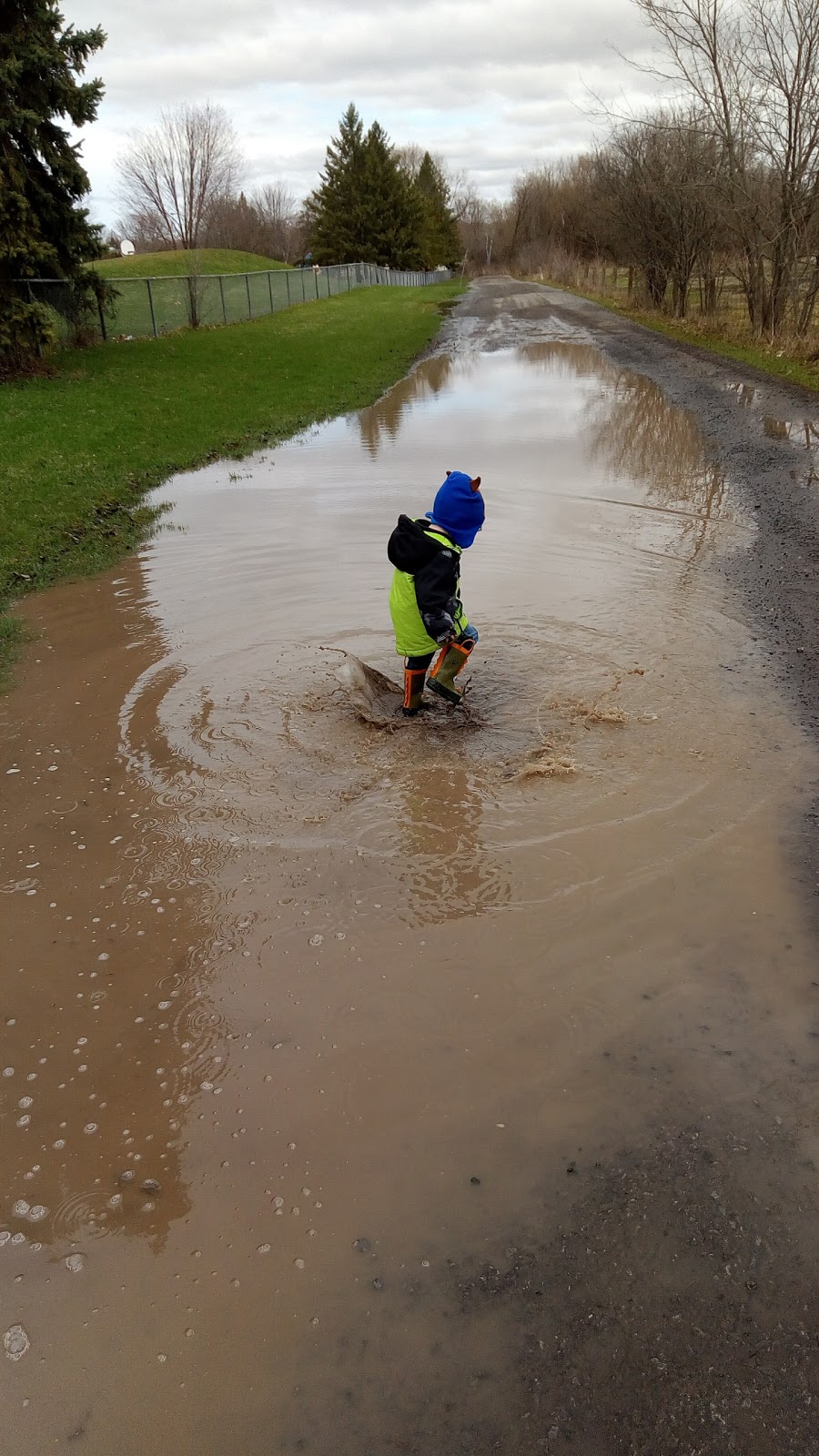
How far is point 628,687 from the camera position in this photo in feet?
19.9

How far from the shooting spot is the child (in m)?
5.06

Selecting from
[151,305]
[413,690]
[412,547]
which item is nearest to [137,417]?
[151,305]

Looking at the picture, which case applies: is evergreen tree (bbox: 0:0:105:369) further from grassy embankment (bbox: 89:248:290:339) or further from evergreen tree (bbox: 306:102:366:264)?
evergreen tree (bbox: 306:102:366:264)

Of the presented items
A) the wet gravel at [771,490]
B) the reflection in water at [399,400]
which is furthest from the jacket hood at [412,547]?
the reflection in water at [399,400]

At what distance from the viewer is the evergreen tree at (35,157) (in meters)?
17.3

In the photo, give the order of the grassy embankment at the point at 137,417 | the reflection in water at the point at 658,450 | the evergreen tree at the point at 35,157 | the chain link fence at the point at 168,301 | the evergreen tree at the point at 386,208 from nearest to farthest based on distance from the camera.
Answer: the grassy embankment at the point at 137,417, the reflection in water at the point at 658,450, the evergreen tree at the point at 35,157, the chain link fence at the point at 168,301, the evergreen tree at the point at 386,208

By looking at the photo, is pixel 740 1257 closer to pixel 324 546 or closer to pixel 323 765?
pixel 323 765

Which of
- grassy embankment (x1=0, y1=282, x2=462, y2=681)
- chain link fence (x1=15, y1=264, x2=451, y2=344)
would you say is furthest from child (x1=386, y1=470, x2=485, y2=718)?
chain link fence (x1=15, y1=264, x2=451, y2=344)

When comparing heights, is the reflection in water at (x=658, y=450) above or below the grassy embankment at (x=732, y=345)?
below

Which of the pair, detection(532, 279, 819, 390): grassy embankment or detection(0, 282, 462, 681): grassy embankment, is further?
detection(532, 279, 819, 390): grassy embankment

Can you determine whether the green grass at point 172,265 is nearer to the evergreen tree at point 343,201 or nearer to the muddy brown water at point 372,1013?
the evergreen tree at point 343,201

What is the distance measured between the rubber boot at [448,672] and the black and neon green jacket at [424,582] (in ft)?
0.87

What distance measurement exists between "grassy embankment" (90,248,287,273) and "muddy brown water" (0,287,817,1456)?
33088mm

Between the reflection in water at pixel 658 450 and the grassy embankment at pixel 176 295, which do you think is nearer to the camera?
the reflection in water at pixel 658 450
